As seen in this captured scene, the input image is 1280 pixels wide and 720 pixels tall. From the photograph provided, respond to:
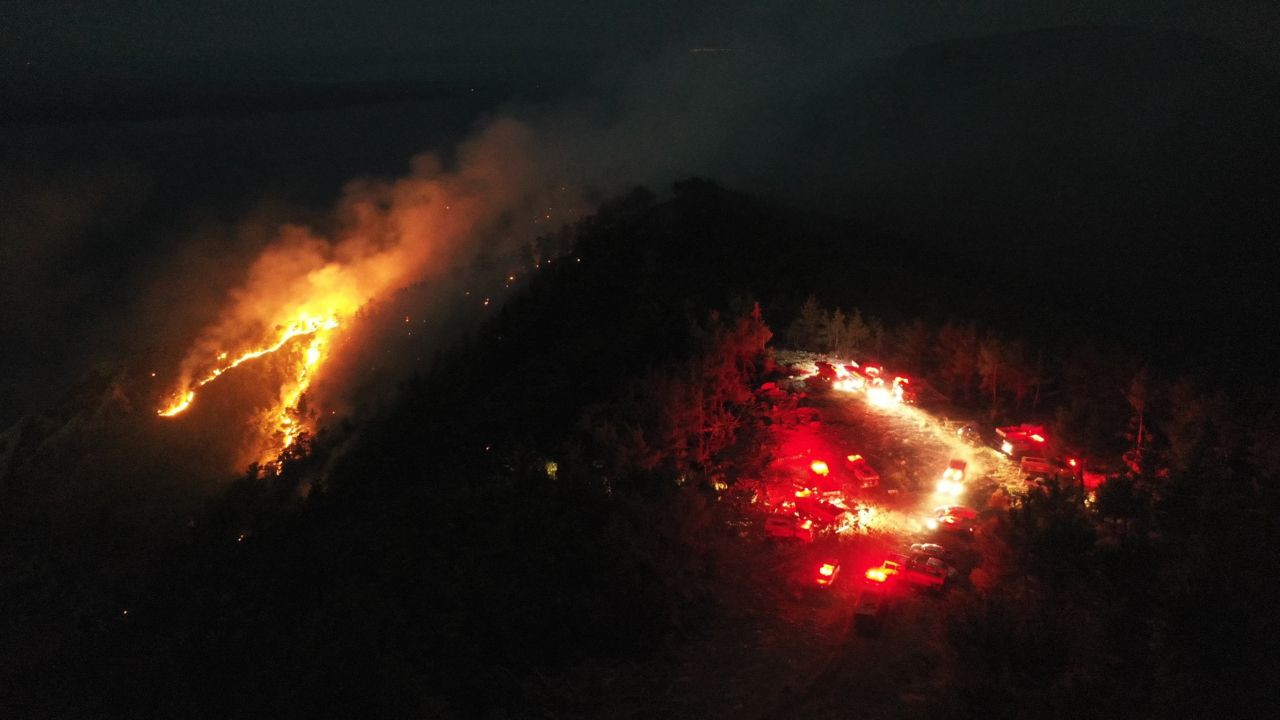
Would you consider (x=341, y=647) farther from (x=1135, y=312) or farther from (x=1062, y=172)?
(x=1062, y=172)

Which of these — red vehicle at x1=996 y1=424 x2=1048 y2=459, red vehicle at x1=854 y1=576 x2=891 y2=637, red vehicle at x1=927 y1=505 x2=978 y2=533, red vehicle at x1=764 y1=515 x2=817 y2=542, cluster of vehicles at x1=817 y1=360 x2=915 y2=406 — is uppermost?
cluster of vehicles at x1=817 y1=360 x2=915 y2=406

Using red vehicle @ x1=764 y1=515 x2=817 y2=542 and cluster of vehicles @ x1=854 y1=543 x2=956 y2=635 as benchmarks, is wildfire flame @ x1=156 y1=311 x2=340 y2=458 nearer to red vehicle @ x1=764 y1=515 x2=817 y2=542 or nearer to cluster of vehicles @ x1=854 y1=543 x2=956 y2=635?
red vehicle @ x1=764 y1=515 x2=817 y2=542

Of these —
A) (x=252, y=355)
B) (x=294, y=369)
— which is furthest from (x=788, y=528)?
(x=252, y=355)

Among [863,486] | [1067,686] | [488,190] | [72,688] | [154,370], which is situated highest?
[488,190]

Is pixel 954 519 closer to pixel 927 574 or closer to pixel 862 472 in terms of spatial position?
pixel 862 472

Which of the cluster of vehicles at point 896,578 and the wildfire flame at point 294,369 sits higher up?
the wildfire flame at point 294,369

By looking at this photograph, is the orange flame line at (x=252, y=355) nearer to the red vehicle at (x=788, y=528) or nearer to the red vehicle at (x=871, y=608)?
the red vehicle at (x=788, y=528)

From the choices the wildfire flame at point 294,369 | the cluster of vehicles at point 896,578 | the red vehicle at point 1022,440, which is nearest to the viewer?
the cluster of vehicles at point 896,578

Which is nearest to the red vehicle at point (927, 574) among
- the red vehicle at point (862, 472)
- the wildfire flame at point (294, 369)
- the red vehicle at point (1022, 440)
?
the red vehicle at point (862, 472)

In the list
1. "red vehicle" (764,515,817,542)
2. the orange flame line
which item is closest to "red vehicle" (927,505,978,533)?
"red vehicle" (764,515,817,542)

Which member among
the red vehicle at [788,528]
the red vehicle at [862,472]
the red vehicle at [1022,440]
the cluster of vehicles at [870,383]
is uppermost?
the cluster of vehicles at [870,383]

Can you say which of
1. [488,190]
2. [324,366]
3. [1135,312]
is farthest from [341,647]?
[1135,312]
